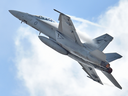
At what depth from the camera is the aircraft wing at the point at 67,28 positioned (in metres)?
14.4

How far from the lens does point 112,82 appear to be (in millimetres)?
16797

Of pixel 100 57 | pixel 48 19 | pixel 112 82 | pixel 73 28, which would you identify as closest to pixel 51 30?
pixel 48 19

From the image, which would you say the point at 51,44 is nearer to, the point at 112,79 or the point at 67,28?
the point at 67,28

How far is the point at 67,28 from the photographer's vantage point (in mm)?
15391

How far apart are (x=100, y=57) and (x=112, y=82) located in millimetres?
4179

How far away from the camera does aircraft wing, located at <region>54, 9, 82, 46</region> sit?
1441cm

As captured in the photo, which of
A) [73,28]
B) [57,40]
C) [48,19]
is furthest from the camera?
[48,19]

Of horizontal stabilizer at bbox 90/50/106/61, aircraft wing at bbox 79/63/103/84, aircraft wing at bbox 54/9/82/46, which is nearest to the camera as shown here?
horizontal stabilizer at bbox 90/50/106/61

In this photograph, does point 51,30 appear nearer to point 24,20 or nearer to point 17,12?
point 24,20

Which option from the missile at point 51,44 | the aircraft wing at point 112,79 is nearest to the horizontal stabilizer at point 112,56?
the aircraft wing at point 112,79

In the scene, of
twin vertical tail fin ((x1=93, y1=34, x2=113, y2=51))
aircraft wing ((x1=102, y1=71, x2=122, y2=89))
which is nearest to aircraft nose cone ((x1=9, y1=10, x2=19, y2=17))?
twin vertical tail fin ((x1=93, y1=34, x2=113, y2=51))

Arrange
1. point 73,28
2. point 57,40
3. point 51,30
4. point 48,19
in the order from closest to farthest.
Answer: point 73,28
point 57,40
point 51,30
point 48,19

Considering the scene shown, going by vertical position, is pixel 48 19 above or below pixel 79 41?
above

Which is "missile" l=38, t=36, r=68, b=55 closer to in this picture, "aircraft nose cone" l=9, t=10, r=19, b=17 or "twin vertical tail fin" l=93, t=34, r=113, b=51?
"twin vertical tail fin" l=93, t=34, r=113, b=51
